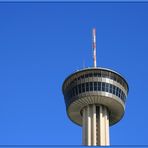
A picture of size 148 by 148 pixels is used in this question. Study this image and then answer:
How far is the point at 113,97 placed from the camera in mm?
111375

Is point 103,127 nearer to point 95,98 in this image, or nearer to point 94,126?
point 94,126

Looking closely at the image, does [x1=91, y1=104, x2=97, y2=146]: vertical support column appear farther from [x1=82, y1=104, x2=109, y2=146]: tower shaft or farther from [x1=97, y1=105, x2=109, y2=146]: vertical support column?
[x1=97, y1=105, x2=109, y2=146]: vertical support column

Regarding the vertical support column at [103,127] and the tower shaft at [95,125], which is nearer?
the vertical support column at [103,127]

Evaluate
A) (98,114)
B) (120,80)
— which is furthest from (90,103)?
(120,80)

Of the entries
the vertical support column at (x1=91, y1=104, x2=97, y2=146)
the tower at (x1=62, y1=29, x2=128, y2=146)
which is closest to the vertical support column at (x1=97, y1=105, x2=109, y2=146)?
the tower at (x1=62, y1=29, x2=128, y2=146)

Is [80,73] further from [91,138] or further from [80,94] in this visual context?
[91,138]

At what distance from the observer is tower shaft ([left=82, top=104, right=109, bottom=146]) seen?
110 meters

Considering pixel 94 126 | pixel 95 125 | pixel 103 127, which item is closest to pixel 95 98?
pixel 95 125

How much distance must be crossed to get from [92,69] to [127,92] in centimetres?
1566

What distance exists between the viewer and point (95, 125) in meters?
113

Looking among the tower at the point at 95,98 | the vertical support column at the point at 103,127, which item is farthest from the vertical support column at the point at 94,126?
the vertical support column at the point at 103,127

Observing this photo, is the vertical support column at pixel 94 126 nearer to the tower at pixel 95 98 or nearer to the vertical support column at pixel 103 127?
the tower at pixel 95 98

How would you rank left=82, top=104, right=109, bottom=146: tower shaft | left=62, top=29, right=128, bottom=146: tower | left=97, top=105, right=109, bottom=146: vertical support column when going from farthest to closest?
1. left=62, top=29, right=128, bottom=146: tower
2. left=82, top=104, right=109, bottom=146: tower shaft
3. left=97, top=105, right=109, bottom=146: vertical support column

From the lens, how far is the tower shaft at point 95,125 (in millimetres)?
109500
